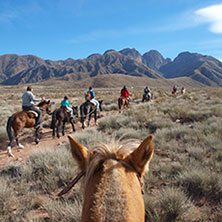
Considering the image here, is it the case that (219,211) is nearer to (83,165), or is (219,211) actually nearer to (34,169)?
(83,165)

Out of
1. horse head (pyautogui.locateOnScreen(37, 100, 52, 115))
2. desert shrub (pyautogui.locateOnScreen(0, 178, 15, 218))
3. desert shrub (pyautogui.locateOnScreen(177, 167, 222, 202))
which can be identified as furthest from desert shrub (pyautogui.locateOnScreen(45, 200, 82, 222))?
horse head (pyautogui.locateOnScreen(37, 100, 52, 115))

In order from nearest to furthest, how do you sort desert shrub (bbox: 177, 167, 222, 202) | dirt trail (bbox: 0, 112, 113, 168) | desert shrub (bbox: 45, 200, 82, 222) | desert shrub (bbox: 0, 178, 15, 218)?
desert shrub (bbox: 45, 200, 82, 222), desert shrub (bbox: 0, 178, 15, 218), desert shrub (bbox: 177, 167, 222, 202), dirt trail (bbox: 0, 112, 113, 168)

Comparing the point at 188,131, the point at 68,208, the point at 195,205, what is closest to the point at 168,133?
the point at 188,131

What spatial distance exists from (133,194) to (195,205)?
2745 mm

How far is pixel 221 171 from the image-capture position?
12.8 feet

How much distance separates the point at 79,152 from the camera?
1522mm

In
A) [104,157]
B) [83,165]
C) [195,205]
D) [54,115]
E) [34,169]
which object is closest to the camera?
[104,157]

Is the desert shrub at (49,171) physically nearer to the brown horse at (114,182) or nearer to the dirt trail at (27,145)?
the dirt trail at (27,145)

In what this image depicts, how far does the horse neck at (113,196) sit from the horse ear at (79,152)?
277 millimetres

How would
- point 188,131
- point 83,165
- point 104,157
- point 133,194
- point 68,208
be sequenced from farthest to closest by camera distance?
point 188,131
point 68,208
point 83,165
point 104,157
point 133,194

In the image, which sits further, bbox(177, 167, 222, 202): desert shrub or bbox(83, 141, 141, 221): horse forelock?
bbox(177, 167, 222, 202): desert shrub

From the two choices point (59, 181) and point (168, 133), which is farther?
point (168, 133)

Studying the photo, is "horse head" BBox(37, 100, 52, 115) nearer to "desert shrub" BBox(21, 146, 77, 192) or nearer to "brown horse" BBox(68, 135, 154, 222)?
"desert shrub" BBox(21, 146, 77, 192)

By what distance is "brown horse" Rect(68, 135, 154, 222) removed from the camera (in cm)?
102
